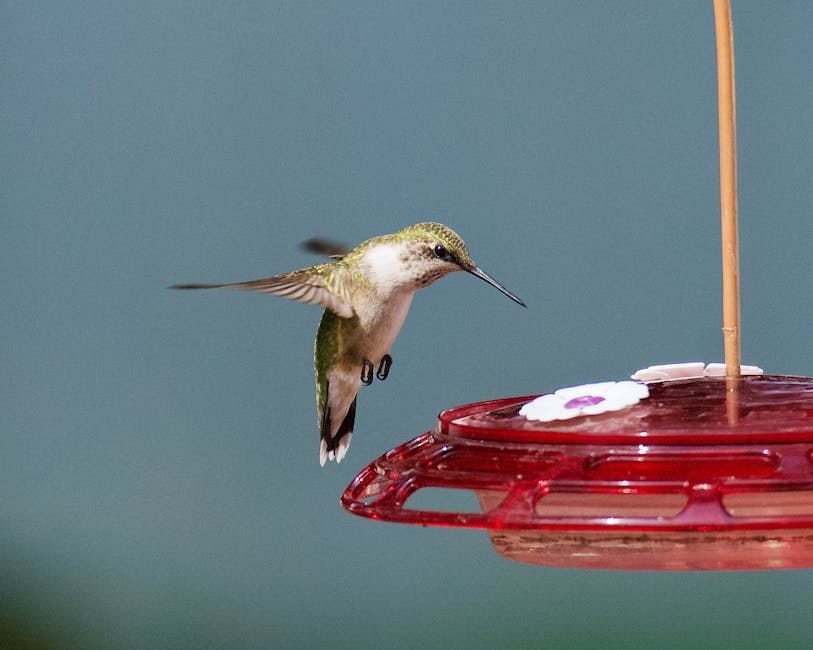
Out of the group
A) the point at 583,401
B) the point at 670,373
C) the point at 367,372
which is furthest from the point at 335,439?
the point at 583,401

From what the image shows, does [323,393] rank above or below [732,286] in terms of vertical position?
below

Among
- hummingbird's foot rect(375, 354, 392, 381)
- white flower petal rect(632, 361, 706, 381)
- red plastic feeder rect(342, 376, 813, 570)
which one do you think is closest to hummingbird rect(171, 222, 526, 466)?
hummingbird's foot rect(375, 354, 392, 381)

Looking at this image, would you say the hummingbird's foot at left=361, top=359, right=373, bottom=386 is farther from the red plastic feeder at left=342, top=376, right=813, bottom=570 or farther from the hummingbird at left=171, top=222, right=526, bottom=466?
the red plastic feeder at left=342, top=376, right=813, bottom=570

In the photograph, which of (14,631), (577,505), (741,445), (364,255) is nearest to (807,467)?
(741,445)

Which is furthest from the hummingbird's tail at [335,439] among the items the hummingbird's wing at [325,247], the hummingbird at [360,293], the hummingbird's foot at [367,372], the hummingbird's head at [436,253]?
the hummingbird's head at [436,253]

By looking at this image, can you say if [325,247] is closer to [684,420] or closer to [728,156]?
[728,156]

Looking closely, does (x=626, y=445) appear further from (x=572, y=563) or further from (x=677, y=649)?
Result: (x=677, y=649)
